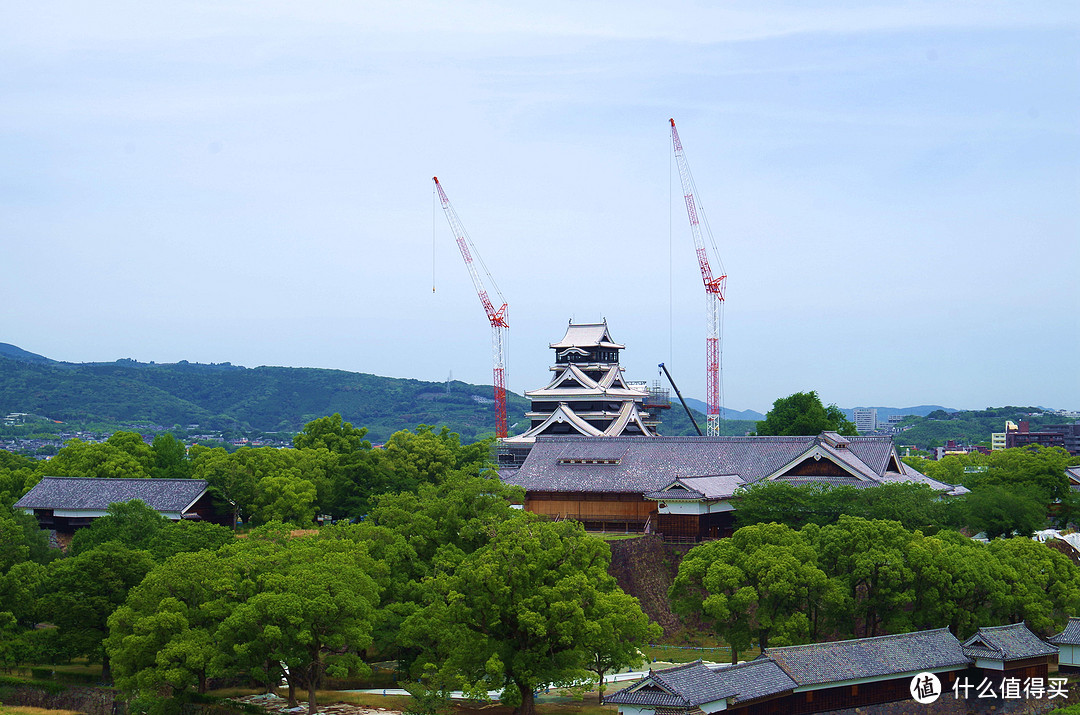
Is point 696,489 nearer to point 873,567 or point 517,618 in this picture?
point 873,567

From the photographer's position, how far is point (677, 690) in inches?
1005

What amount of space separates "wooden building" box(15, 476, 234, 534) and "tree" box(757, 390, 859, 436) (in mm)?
34015

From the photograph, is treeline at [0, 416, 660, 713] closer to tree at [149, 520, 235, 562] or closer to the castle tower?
tree at [149, 520, 235, 562]

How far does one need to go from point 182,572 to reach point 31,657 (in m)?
8.25

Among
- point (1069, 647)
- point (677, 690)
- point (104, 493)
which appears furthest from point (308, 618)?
point (104, 493)

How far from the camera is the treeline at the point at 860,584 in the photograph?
3206 centimetres

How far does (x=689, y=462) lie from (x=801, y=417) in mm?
18485

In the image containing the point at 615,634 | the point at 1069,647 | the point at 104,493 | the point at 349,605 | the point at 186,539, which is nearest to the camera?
the point at 615,634

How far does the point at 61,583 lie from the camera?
35.0 m

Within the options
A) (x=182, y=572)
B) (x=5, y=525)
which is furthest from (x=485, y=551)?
(x=5, y=525)

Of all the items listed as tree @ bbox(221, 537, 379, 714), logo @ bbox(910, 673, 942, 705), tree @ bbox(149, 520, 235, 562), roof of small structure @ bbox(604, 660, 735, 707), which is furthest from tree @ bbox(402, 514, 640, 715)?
tree @ bbox(149, 520, 235, 562)

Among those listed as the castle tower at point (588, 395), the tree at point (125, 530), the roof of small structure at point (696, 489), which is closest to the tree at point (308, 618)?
the tree at point (125, 530)

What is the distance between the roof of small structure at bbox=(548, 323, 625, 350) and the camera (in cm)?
7444

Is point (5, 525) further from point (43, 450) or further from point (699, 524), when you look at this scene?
point (43, 450)
